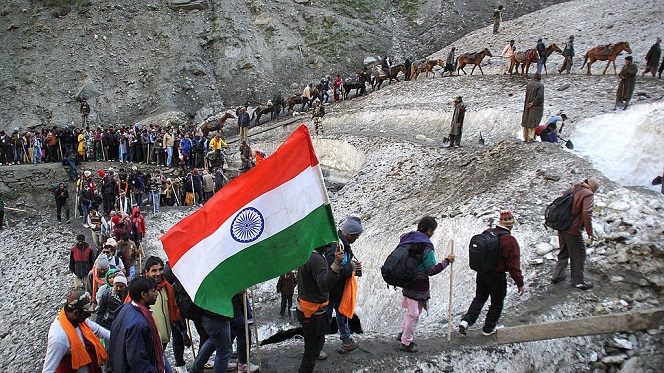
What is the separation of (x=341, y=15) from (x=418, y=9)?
5.70m

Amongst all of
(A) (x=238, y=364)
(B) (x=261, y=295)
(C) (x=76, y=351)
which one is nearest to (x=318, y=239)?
(A) (x=238, y=364)

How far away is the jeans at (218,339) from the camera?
6.49 meters

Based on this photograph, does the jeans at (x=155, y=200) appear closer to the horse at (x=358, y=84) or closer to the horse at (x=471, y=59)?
the horse at (x=358, y=84)

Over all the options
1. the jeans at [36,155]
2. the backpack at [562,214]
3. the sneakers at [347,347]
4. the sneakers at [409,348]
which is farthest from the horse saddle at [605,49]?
the jeans at [36,155]

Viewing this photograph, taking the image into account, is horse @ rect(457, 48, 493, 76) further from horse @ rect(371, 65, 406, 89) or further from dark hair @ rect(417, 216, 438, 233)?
dark hair @ rect(417, 216, 438, 233)

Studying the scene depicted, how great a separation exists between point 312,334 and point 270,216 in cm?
141

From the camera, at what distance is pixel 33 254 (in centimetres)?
1781

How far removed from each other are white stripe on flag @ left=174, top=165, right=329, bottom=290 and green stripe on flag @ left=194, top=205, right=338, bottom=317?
0.24ft

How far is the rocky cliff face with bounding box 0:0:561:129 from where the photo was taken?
3381 centimetres

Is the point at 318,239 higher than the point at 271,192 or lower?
lower

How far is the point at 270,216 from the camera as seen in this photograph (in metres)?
6.48

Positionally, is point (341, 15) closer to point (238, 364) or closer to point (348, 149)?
point (348, 149)

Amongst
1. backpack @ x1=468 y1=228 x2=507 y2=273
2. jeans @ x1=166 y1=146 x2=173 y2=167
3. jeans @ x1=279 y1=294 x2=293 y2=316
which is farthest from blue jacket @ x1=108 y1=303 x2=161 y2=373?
jeans @ x1=166 y1=146 x2=173 y2=167

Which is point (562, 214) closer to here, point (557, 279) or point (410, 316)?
point (557, 279)
